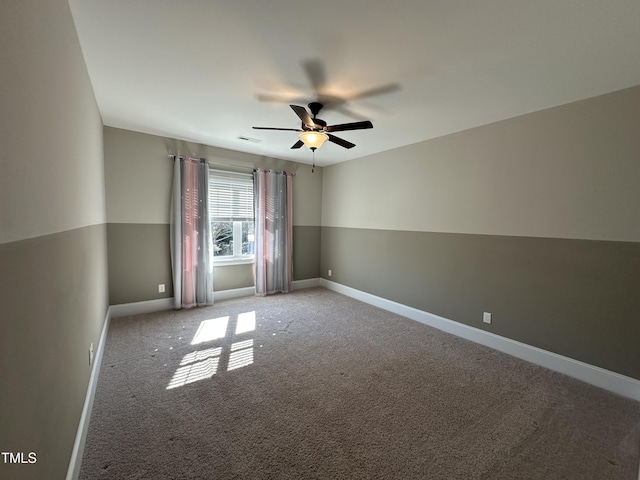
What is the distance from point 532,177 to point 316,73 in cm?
247

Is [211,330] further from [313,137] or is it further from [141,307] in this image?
[313,137]

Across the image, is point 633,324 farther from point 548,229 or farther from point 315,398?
point 315,398

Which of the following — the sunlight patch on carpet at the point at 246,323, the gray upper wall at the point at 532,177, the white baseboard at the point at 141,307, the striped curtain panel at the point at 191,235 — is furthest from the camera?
the striped curtain panel at the point at 191,235

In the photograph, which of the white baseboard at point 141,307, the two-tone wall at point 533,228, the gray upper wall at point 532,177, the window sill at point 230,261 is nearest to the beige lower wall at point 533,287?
the two-tone wall at point 533,228

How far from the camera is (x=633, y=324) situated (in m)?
2.29

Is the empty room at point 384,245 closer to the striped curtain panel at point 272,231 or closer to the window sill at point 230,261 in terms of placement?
the window sill at point 230,261

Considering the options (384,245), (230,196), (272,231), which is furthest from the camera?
(272,231)

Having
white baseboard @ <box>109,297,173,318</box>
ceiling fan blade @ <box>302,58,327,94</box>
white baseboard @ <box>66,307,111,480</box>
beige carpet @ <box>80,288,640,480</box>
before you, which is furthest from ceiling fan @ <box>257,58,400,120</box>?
white baseboard @ <box>109,297,173,318</box>

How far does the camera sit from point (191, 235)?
4195 millimetres

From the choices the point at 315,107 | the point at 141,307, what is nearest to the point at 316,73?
the point at 315,107

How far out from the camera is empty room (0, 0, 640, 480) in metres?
1.33

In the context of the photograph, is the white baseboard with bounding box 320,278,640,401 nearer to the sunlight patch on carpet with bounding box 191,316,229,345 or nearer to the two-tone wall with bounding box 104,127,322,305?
the sunlight patch on carpet with bounding box 191,316,229,345

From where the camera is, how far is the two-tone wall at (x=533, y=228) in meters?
2.33

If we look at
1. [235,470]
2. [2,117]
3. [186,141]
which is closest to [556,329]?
[235,470]
